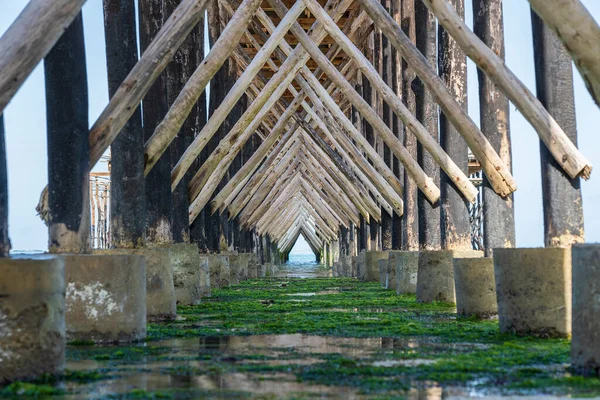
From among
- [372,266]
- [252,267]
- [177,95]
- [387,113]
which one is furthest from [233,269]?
[177,95]

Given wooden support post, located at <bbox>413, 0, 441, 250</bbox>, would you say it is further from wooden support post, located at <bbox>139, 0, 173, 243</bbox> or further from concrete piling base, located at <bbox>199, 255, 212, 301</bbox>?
wooden support post, located at <bbox>139, 0, 173, 243</bbox>

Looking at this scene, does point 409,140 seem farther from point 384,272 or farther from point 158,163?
point 158,163

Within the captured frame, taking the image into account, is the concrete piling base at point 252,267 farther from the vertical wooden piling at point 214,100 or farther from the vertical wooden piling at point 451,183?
the vertical wooden piling at point 451,183

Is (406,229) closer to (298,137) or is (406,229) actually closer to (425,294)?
(425,294)

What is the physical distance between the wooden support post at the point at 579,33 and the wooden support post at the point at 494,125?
3.55 metres

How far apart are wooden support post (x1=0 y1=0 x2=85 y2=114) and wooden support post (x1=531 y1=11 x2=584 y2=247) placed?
9.64ft

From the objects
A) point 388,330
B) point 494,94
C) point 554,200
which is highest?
point 494,94

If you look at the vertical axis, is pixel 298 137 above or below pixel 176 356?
above

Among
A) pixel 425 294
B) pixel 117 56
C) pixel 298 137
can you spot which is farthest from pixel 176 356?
pixel 298 137

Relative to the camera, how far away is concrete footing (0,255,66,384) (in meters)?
3.60

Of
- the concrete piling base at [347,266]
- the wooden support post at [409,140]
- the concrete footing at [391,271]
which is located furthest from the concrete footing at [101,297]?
the concrete piling base at [347,266]

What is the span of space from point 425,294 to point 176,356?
4.87m

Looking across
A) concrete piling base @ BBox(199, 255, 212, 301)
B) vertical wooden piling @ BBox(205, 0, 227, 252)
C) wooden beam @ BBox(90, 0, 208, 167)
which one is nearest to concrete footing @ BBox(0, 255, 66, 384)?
wooden beam @ BBox(90, 0, 208, 167)

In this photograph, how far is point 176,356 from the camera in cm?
447
